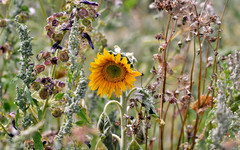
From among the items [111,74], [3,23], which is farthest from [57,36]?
[3,23]

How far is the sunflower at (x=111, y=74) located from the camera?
26.3 inches

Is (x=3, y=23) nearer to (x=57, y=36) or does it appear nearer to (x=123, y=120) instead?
(x=57, y=36)

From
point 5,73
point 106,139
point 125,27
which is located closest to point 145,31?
point 125,27

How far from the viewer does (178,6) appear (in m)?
0.73

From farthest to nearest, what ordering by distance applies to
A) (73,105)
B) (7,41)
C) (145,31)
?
1. (145,31)
2. (7,41)
3. (73,105)

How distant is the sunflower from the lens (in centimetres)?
67

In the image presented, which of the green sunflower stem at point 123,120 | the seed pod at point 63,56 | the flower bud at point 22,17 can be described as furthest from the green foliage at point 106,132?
the flower bud at point 22,17

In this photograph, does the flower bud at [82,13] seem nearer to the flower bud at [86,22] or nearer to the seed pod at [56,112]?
the flower bud at [86,22]

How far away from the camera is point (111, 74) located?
0.72 meters

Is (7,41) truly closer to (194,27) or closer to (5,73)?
(5,73)

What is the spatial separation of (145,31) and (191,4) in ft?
5.19

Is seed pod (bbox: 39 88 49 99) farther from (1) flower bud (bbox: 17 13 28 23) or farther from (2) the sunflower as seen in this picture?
(1) flower bud (bbox: 17 13 28 23)

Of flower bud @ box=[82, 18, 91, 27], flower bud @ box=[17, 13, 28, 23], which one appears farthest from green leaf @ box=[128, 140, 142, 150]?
flower bud @ box=[17, 13, 28, 23]

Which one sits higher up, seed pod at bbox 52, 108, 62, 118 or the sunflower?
the sunflower
